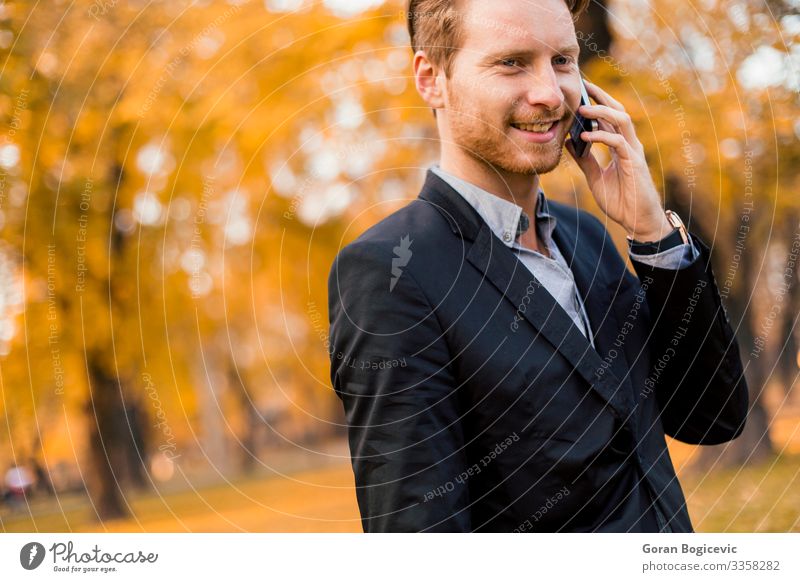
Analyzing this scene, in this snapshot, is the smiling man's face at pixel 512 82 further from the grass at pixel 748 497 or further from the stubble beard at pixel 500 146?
the grass at pixel 748 497

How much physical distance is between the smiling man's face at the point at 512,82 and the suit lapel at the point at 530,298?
183 mm

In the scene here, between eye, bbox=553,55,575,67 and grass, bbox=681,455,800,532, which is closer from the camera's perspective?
eye, bbox=553,55,575,67

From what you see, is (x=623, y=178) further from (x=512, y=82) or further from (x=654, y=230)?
(x=512, y=82)

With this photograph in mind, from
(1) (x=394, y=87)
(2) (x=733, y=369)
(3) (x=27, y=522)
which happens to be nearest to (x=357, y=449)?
(2) (x=733, y=369)

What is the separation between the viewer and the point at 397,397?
6.40 ft

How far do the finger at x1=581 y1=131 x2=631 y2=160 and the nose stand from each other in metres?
0.20

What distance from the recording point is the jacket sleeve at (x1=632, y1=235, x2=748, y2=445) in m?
2.32

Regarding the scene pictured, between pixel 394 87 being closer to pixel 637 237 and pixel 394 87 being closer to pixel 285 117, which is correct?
pixel 285 117

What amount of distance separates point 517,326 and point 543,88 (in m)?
0.68

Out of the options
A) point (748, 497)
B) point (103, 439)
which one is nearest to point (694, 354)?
point (748, 497)

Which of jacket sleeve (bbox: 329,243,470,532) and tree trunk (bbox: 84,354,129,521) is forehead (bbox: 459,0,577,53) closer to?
jacket sleeve (bbox: 329,243,470,532)

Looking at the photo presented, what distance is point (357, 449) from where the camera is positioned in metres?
2.06

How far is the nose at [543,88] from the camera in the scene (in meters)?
2.27
